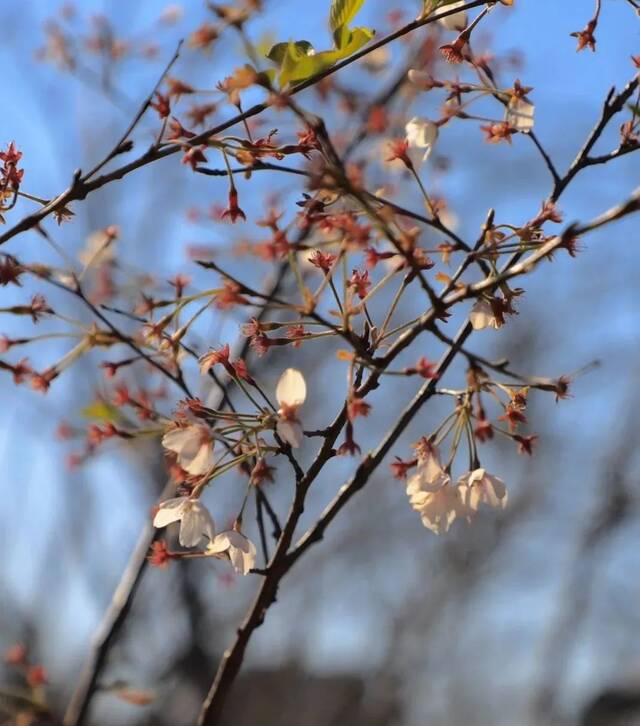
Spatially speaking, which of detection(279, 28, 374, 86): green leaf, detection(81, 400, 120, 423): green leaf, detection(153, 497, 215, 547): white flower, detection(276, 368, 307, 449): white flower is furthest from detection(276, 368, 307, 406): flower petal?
detection(81, 400, 120, 423): green leaf

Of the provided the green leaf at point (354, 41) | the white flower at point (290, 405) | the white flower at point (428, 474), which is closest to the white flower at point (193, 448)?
the white flower at point (290, 405)

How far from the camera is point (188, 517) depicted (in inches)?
33.6

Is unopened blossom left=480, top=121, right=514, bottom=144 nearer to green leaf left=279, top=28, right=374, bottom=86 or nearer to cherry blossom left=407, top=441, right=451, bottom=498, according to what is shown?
green leaf left=279, top=28, right=374, bottom=86

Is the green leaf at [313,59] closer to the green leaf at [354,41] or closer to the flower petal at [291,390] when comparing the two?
the green leaf at [354,41]

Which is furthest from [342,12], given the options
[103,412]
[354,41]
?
[103,412]

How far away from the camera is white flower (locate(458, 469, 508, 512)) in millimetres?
881

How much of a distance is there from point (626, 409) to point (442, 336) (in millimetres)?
5204

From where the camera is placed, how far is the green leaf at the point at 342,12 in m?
0.82

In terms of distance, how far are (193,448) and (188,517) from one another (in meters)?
0.09

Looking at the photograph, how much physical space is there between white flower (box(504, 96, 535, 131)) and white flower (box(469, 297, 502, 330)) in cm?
21

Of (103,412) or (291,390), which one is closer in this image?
(291,390)

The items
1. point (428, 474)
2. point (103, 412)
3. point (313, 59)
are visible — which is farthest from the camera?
point (103, 412)

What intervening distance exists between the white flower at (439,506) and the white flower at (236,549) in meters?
0.15

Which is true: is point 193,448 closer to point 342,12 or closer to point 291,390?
point 291,390
